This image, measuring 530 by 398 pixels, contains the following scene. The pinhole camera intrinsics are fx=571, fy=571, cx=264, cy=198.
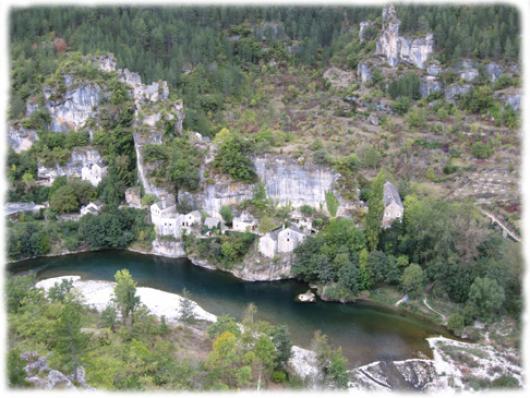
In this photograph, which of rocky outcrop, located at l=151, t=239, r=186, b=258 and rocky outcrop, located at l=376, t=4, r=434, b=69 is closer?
rocky outcrop, located at l=151, t=239, r=186, b=258

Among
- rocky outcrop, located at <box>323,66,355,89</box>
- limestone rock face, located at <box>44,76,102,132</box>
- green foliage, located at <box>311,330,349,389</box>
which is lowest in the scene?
green foliage, located at <box>311,330,349,389</box>

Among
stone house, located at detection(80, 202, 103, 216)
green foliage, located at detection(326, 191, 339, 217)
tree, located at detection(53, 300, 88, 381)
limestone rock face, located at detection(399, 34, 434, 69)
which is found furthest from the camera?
limestone rock face, located at detection(399, 34, 434, 69)

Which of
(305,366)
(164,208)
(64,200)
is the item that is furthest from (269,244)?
(64,200)

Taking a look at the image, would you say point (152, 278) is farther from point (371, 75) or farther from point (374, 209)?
point (371, 75)

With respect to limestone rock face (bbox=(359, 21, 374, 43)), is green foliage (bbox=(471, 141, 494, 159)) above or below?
below

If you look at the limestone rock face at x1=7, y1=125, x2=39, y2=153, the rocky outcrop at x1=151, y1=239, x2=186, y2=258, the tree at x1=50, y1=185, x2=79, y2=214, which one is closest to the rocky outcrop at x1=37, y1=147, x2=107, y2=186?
the tree at x1=50, y1=185, x2=79, y2=214

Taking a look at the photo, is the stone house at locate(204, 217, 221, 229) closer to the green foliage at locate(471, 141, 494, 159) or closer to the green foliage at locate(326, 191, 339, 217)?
the green foliage at locate(326, 191, 339, 217)
